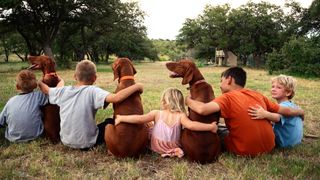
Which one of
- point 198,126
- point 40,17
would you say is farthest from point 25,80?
point 40,17

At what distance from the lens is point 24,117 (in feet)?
18.7

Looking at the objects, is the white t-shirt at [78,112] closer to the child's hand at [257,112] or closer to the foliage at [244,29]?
the child's hand at [257,112]

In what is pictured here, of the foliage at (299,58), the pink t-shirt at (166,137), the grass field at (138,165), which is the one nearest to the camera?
the grass field at (138,165)

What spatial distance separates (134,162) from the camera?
4.96m

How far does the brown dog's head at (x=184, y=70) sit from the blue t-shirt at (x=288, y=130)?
52.4 inches

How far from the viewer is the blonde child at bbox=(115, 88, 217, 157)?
16.1 feet

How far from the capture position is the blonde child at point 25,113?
573 centimetres

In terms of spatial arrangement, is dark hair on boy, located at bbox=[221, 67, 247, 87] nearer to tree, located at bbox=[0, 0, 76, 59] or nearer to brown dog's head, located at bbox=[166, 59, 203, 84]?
brown dog's head, located at bbox=[166, 59, 203, 84]

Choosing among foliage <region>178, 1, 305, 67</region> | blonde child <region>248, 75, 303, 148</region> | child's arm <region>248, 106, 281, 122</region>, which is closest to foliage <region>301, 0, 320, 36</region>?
foliage <region>178, 1, 305, 67</region>

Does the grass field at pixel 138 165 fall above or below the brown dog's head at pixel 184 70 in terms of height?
below

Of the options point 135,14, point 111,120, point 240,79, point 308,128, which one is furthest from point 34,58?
point 135,14

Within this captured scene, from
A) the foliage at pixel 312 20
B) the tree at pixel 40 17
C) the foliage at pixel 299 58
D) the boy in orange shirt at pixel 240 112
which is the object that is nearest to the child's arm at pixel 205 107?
the boy in orange shirt at pixel 240 112

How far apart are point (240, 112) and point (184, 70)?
926mm

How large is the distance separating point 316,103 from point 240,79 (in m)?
6.74
